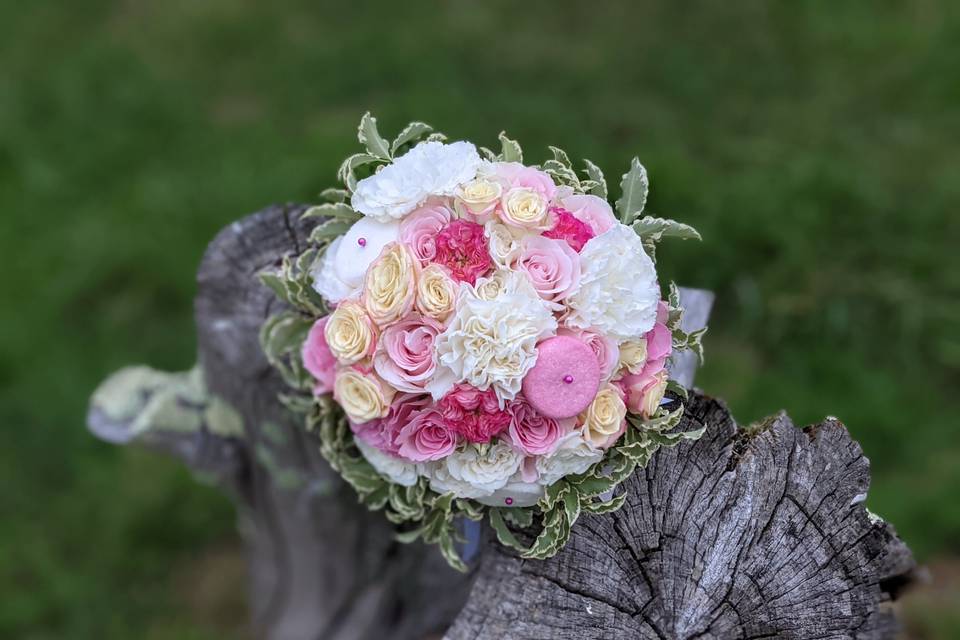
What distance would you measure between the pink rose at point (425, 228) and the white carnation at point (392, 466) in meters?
0.35

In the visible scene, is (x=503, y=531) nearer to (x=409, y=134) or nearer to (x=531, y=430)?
(x=531, y=430)

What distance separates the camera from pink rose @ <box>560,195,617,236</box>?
145cm

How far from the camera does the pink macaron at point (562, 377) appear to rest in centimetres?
135

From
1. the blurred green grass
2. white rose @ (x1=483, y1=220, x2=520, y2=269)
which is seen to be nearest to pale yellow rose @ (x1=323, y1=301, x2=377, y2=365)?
white rose @ (x1=483, y1=220, x2=520, y2=269)

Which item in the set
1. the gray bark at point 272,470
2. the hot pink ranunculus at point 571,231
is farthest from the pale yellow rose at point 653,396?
the gray bark at point 272,470

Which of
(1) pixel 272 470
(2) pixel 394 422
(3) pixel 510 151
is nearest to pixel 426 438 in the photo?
(2) pixel 394 422

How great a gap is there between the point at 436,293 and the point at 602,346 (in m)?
0.27

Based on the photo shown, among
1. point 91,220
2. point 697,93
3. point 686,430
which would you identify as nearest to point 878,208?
point 697,93

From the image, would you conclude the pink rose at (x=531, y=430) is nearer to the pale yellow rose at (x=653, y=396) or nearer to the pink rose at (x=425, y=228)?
the pale yellow rose at (x=653, y=396)

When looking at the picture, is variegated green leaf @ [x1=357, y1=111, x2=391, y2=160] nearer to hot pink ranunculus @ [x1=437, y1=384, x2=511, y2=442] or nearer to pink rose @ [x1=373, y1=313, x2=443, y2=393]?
pink rose @ [x1=373, y1=313, x2=443, y2=393]

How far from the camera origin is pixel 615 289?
1.36 meters

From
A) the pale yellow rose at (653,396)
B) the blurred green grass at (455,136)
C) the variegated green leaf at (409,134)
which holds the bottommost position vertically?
the pale yellow rose at (653,396)

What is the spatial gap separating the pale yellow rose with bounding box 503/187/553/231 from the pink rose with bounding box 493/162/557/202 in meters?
0.03

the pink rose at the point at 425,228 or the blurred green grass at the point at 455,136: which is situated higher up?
the blurred green grass at the point at 455,136
